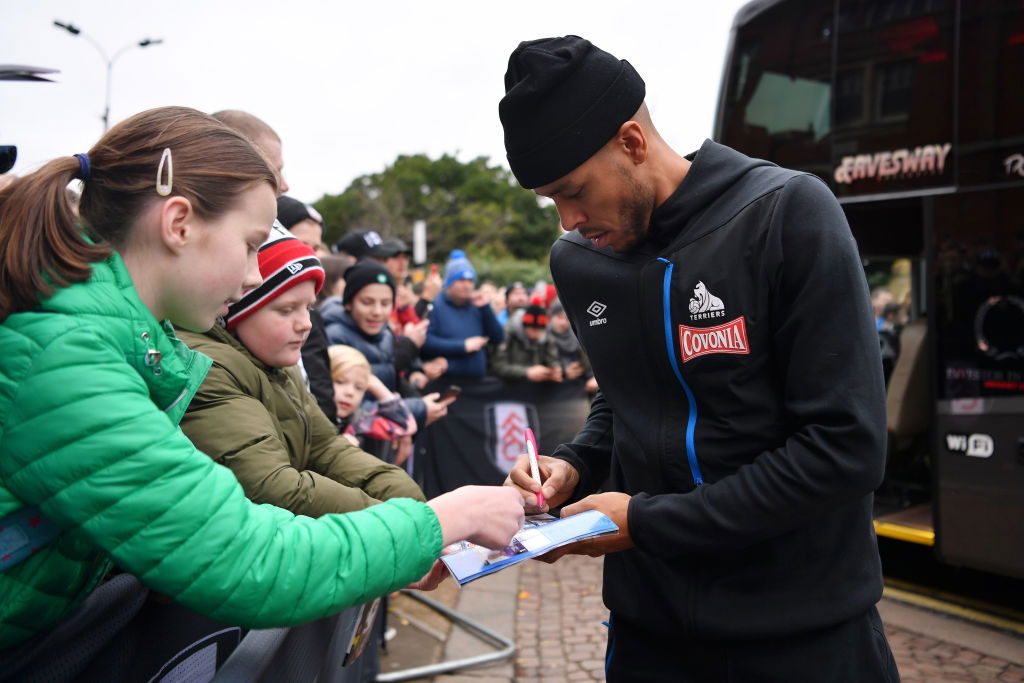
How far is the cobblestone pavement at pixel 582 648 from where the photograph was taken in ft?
15.0

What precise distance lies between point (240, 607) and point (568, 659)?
3.78 metres

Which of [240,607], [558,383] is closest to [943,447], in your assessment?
[558,383]

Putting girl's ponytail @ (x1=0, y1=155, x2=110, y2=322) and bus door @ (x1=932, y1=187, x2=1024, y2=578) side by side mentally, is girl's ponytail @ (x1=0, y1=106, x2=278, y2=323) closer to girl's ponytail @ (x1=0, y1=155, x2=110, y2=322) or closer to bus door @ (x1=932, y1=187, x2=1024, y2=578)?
girl's ponytail @ (x1=0, y1=155, x2=110, y2=322)

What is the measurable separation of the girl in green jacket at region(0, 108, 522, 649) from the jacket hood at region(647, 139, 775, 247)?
2.36 ft

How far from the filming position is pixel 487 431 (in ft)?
24.3

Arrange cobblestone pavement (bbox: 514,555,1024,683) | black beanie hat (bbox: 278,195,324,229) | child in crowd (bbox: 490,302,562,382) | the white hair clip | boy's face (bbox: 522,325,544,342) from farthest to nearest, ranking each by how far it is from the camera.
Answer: boy's face (bbox: 522,325,544,342) → child in crowd (bbox: 490,302,562,382) → black beanie hat (bbox: 278,195,324,229) → cobblestone pavement (bbox: 514,555,1024,683) → the white hair clip

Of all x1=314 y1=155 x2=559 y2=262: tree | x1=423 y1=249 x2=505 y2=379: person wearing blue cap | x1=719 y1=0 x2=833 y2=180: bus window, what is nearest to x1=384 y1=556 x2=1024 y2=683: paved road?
x1=423 y1=249 x2=505 y2=379: person wearing blue cap

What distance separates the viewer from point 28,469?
1.28 m

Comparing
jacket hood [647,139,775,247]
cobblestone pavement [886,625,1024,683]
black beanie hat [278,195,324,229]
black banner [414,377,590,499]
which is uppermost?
black beanie hat [278,195,324,229]

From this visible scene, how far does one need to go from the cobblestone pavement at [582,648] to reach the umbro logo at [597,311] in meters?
2.92

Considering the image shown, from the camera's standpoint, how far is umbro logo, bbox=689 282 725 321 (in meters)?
1.80

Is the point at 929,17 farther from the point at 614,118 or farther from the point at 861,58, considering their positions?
the point at 614,118

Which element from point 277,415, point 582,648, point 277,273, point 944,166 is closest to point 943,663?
point 582,648

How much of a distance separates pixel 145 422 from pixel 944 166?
5261mm
